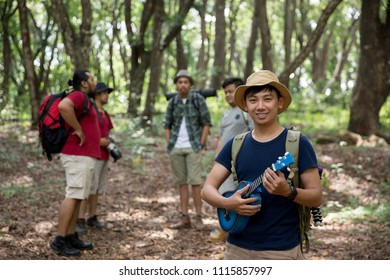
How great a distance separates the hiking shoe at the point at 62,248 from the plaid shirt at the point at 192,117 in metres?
2.17

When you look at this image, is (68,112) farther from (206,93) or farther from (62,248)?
(206,93)

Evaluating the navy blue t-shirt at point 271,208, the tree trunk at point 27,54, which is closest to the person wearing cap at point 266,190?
the navy blue t-shirt at point 271,208

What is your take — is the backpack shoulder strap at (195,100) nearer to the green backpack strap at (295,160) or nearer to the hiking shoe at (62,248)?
the hiking shoe at (62,248)

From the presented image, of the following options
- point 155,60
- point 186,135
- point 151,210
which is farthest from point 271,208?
point 155,60

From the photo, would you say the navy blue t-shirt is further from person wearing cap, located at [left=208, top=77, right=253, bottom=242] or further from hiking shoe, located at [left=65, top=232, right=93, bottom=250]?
hiking shoe, located at [left=65, top=232, right=93, bottom=250]

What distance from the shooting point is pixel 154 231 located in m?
7.03

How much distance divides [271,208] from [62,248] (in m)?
3.49

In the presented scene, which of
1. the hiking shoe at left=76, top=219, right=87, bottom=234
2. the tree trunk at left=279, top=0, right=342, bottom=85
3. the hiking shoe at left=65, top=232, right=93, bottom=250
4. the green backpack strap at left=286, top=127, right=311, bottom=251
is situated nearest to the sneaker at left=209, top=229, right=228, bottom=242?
the hiking shoe at left=65, top=232, right=93, bottom=250

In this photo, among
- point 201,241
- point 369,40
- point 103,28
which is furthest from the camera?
point 103,28

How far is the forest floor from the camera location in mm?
5957

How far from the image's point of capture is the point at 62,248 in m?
5.59
